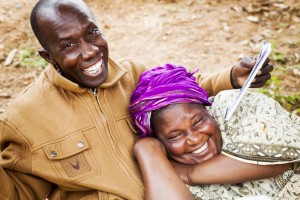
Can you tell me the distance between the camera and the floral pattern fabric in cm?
217

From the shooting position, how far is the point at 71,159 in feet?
7.73

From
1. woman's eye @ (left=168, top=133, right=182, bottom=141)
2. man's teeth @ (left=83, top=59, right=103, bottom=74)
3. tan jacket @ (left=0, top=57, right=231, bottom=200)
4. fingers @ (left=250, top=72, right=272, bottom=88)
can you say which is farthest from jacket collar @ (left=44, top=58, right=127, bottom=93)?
fingers @ (left=250, top=72, right=272, bottom=88)

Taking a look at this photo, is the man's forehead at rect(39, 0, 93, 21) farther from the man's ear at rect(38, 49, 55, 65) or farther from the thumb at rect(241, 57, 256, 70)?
the thumb at rect(241, 57, 256, 70)

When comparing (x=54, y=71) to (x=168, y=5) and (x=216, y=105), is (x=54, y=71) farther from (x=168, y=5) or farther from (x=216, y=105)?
(x=168, y=5)

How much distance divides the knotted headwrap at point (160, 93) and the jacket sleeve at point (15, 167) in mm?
738

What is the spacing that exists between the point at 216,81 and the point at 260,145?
0.67m

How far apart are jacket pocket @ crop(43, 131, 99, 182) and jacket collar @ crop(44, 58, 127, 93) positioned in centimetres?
29

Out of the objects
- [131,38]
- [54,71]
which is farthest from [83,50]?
[131,38]

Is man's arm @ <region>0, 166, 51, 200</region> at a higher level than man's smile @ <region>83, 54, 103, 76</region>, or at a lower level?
lower

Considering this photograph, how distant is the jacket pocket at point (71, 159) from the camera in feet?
7.63

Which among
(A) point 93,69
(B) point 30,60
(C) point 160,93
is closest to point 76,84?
(A) point 93,69

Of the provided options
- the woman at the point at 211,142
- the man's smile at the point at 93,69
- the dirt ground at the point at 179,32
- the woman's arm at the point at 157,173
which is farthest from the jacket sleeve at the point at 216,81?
the dirt ground at the point at 179,32

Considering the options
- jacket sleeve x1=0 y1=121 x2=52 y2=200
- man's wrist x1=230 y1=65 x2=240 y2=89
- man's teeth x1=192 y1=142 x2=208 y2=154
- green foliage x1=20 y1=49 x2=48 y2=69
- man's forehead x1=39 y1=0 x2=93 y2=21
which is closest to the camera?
man's forehead x1=39 y1=0 x2=93 y2=21

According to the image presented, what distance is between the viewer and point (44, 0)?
7.16 feet
